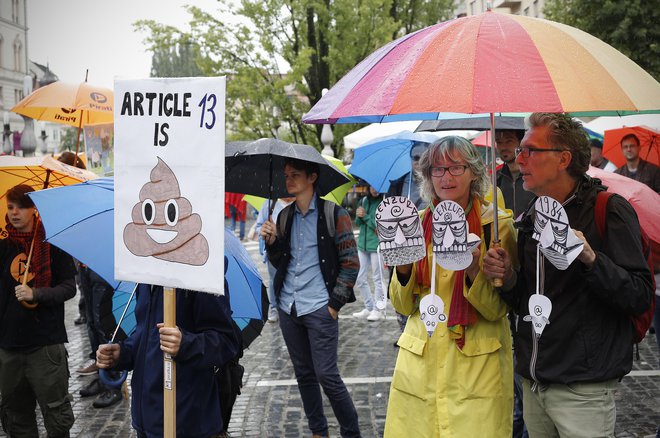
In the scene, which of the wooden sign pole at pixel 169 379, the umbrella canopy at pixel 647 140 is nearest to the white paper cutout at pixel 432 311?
the wooden sign pole at pixel 169 379

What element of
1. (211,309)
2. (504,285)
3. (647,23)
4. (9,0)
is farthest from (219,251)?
(9,0)

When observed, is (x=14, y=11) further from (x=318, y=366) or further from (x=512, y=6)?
(x=318, y=366)

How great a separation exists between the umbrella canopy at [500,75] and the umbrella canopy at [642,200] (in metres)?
1.18

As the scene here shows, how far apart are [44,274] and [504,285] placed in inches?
120

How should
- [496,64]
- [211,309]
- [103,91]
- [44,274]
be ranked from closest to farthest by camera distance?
[496,64], [211,309], [44,274], [103,91]

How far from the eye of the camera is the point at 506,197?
4.85 metres

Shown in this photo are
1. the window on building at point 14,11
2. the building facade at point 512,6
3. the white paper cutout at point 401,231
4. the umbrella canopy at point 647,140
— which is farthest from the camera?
the window on building at point 14,11

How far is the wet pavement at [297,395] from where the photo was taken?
17.5 ft

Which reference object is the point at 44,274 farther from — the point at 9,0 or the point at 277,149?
the point at 9,0

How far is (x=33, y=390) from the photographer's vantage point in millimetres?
4500

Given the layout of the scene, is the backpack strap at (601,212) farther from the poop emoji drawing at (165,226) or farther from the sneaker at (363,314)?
the sneaker at (363,314)

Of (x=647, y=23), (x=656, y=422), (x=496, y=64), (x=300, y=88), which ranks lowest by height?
(x=656, y=422)

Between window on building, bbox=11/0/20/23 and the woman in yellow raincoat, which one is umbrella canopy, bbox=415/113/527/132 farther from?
window on building, bbox=11/0/20/23

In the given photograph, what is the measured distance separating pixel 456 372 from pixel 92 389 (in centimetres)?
435
